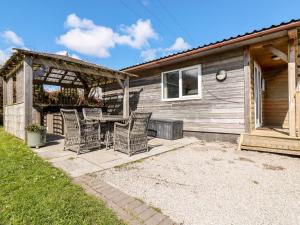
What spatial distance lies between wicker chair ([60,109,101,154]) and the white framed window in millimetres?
3401

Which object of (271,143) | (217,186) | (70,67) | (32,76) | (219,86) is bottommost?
(217,186)

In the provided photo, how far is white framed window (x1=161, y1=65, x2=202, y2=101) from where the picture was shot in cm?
627

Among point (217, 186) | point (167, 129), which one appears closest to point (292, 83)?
point (217, 186)

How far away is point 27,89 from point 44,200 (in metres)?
3.84

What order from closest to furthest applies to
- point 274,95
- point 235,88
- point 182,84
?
1. point 235,88
2. point 182,84
3. point 274,95

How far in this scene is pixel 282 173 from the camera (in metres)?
3.08

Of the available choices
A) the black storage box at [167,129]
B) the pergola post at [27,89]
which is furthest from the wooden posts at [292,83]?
the pergola post at [27,89]

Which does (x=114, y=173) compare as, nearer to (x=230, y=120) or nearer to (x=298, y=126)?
(x=230, y=120)

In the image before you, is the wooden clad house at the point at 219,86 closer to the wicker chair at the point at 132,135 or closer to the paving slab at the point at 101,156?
the paving slab at the point at 101,156

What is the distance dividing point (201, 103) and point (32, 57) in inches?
202

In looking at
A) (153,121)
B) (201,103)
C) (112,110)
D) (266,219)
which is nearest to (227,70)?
(201,103)

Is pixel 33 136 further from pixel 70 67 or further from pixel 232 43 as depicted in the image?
pixel 232 43

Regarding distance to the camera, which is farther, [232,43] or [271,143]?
[232,43]

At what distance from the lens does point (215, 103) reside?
227 inches
